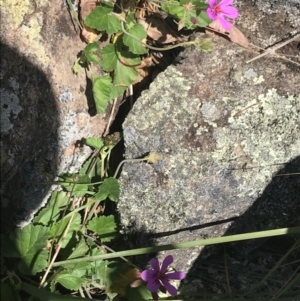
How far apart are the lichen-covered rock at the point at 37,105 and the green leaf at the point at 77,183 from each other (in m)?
0.05

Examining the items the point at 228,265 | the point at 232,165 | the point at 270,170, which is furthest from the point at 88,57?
the point at 228,265

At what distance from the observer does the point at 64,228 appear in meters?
2.31

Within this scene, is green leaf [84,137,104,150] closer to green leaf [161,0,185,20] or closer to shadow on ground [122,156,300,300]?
shadow on ground [122,156,300,300]

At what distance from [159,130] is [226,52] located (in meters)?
0.49

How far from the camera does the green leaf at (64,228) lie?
2.30 meters

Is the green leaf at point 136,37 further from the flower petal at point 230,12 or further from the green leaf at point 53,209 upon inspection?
the green leaf at point 53,209

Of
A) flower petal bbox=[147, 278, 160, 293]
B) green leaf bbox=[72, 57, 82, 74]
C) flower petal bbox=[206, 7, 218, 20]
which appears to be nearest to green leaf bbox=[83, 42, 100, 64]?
green leaf bbox=[72, 57, 82, 74]

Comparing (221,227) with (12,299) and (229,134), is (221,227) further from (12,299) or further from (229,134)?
(12,299)

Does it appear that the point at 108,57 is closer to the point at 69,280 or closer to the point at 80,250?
the point at 80,250

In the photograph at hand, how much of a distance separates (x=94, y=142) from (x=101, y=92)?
23cm

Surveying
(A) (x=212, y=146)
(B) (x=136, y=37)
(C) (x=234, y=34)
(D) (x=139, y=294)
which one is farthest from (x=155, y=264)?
(C) (x=234, y=34)

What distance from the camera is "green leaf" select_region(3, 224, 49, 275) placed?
2.13 metres

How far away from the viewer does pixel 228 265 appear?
8.29ft

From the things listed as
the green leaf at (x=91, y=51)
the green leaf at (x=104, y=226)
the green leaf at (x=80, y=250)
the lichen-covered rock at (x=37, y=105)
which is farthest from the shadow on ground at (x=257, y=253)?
the green leaf at (x=91, y=51)
